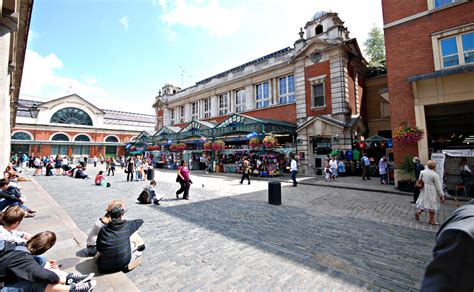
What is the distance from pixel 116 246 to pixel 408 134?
13253 millimetres

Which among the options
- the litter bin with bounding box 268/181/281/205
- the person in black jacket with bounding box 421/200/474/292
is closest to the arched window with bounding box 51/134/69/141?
the litter bin with bounding box 268/181/281/205

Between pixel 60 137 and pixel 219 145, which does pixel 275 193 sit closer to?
pixel 219 145

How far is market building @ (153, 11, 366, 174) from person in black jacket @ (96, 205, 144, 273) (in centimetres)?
1441

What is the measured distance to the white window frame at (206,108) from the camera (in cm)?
3062

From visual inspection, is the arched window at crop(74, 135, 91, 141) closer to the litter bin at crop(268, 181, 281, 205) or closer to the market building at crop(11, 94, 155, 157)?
the market building at crop(11, 94, 155, 157)

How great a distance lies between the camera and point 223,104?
2870cm

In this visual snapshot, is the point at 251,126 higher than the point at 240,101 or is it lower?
lower

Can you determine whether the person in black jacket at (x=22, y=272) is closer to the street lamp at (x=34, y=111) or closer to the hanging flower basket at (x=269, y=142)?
the hanging flower basket at (x=269, y=142)

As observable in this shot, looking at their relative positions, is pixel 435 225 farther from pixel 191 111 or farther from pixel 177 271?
pixel 191 111

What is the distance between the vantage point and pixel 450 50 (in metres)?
11.0

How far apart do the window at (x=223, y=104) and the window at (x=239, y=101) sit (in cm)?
147

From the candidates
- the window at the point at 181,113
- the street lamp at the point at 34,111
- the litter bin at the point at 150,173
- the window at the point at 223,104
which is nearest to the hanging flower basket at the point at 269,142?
the litter bin at the point at 150,173

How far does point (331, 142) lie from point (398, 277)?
49.9ft

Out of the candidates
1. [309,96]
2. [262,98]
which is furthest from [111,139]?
[309,96]
